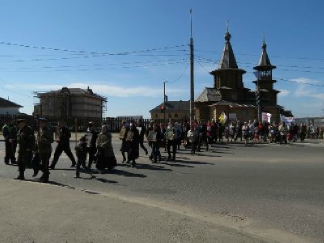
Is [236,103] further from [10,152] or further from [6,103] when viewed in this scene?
[6,103]

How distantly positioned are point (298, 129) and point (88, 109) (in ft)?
293

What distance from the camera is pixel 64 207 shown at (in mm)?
7188

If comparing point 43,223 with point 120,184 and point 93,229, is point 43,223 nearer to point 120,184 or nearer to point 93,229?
point 93,229

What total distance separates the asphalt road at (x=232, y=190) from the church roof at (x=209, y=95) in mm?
46953

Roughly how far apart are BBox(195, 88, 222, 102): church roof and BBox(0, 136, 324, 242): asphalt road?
4695 centimetres

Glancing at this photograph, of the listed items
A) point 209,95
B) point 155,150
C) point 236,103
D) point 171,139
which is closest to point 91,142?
point 155,150

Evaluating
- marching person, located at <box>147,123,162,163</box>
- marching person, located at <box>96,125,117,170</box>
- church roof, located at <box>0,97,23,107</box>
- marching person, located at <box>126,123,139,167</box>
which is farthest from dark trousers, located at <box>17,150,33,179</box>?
church roof, located at <box>0,97,23,107</box>

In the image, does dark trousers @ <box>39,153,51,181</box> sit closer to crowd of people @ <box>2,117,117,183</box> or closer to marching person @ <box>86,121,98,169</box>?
crowd of people @ <box>2,117,117,183</box>

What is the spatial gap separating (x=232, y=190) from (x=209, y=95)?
179ft

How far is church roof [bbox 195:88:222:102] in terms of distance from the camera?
207ft

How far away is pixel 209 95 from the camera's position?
6394 centimetres

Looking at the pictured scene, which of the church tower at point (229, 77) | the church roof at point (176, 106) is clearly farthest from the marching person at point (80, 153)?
the church roof at point (176, 106)

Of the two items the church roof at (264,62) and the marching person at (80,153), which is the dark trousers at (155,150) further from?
the church roof at (264,62)

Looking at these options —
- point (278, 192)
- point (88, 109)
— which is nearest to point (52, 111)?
point (88, 109)
